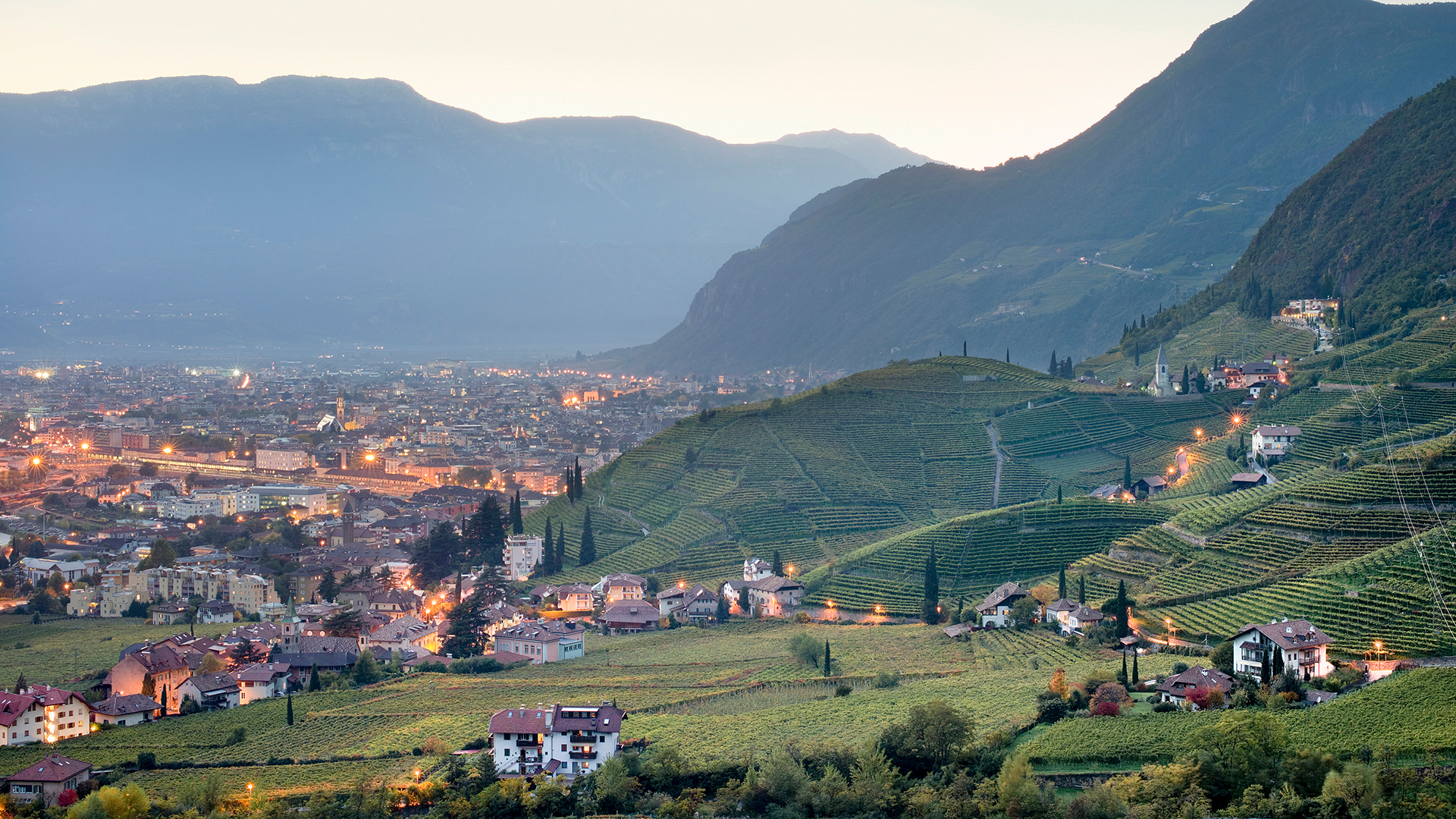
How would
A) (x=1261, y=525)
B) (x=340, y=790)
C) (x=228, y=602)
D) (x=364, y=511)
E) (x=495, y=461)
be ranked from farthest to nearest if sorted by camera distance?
(x=495, y=461), (x=364, y=511), (x=228, y=602), (x=1261, y=525), (x=340, y=790)

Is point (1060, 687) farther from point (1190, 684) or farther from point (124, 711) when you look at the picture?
point (124, 711)

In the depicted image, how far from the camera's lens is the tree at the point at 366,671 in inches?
2141

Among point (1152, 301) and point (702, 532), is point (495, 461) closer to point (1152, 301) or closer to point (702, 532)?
point (702, 532)

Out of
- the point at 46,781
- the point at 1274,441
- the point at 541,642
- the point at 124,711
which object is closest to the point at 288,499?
the point at 541,642

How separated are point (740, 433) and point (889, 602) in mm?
31213

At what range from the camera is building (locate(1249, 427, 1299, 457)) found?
69.8 meters

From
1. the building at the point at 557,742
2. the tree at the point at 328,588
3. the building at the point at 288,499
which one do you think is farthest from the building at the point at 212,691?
the building at the point at 288,499

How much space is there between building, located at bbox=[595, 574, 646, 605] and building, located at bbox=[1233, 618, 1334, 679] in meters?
32.5

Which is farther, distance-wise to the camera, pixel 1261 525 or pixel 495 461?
pixel 495 461

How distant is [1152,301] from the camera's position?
176 m

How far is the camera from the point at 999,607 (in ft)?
185

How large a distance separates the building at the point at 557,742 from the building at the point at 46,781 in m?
11.7

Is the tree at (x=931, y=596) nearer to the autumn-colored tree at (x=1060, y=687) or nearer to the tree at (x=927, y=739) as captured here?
the autumn-colored tree at (x=1060, y=687)

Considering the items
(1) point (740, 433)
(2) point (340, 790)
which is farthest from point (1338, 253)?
(2) point (340, 790)
